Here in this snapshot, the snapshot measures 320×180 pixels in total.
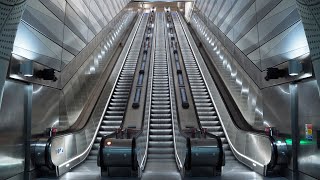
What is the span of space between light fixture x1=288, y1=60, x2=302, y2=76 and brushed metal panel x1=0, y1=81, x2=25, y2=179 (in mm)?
4949

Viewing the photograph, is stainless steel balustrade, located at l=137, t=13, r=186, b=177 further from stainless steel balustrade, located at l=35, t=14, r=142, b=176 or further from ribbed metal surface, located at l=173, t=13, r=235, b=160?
stainless steel balustrade, located at l=35, t=14, r=142, b=176

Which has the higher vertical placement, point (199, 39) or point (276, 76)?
point (199, 39)

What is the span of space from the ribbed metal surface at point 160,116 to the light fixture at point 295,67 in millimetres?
4143

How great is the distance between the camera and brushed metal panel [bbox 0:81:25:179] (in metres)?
5.29

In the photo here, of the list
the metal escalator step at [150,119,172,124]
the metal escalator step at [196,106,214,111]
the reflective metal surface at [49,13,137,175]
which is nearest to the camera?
the reflective metal surface at [49,13,137,175]

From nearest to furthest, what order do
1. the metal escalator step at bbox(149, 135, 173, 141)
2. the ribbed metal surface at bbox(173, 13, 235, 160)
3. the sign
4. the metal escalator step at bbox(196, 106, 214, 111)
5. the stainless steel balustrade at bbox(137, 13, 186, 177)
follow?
1. the sign
2. the stainless steel balustrade at bbox(137, 13, 186, 177)
3. the metal escalator step at bbox(149, 135, 173, 141)
4. the ribbed metal surface at bbox(173, 13, 235, 160)
5. the metal escalator step at bbox(196, 106, 214, 111)

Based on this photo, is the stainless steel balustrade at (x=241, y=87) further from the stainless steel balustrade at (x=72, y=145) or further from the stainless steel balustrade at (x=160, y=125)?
the stainless steel balustrade at (x=72, y=145)

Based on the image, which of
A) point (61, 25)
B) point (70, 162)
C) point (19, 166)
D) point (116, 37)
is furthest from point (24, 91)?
point (116, 37)

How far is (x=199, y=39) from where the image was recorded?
20188 mm

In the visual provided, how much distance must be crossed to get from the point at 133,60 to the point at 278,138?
1146 centimetres

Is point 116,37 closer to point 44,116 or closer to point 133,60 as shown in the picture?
point 133,60

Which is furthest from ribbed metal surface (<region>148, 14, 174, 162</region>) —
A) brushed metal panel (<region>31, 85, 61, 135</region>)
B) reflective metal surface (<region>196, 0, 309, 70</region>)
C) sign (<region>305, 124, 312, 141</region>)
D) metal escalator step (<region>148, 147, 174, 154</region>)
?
sign (<region>305, 124, 312, 141</region>)

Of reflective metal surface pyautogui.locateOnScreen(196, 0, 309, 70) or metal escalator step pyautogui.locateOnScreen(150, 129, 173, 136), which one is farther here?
metal escalator step pyautogui.locateOnScreen(150, 129, 173, 136)

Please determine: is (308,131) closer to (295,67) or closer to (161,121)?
(295,67)
